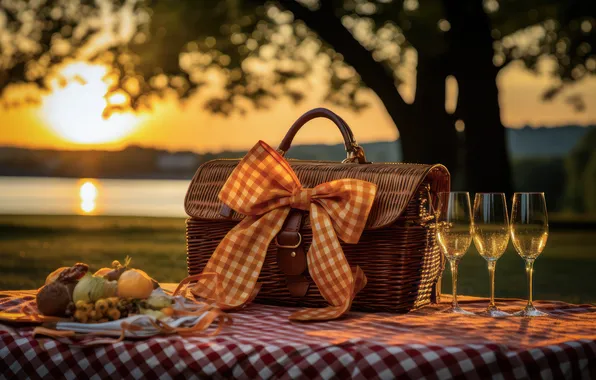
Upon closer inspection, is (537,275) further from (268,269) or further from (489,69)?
(268,269)

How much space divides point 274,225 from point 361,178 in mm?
286

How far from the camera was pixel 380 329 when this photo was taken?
206 cm

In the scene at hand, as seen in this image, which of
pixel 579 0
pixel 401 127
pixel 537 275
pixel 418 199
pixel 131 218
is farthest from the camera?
pixel 131 218

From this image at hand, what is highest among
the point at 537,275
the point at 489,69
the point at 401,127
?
the point at 489,69

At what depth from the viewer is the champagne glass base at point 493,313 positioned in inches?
90.8

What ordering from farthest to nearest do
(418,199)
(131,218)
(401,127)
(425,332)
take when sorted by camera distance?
(131,218)
(401,127)
(418,199)
(425,332)

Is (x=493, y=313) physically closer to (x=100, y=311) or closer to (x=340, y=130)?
(x=340, y=130)

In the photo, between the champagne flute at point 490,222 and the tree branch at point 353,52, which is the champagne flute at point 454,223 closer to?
the champagne flute at point 490,222

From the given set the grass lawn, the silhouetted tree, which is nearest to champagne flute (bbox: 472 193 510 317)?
the grass lawn

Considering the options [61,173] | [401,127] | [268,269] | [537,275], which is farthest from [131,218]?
[268,269]

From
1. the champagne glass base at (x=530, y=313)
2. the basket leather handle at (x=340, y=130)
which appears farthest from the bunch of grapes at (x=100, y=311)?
the champagne glass base at (x=530, y=313)

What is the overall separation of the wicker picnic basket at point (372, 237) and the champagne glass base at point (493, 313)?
0.20 metres

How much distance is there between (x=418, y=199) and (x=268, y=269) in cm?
49

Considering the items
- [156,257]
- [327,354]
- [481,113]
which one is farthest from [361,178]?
[481,113]
